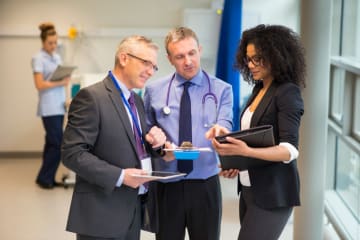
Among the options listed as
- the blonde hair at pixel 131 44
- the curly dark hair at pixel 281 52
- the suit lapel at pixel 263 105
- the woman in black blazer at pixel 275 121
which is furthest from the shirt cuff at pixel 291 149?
the blonde hair at pixel 131 44

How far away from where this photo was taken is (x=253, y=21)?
255 inches

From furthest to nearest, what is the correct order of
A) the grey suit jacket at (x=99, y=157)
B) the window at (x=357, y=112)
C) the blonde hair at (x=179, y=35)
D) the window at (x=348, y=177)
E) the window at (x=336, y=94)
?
the window at (x=336, y=94), the window at (x=348, y=177), the window at (x=357, y=112), the blonde hair at (x=179, y=35), the grey suit jacket at (x=99, y=157)

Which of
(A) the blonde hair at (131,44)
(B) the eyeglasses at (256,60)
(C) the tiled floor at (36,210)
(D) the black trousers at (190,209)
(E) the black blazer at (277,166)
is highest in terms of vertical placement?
(A) the blonde hair at (131,44)

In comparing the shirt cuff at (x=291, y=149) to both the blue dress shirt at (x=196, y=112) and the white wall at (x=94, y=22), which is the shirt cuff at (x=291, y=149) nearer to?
the blue dress shirt at (x=196, y=112)

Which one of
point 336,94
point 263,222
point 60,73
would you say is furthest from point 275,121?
point 60,73

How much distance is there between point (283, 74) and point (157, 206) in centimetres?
85

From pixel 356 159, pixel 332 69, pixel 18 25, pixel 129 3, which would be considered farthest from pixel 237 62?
pixel 18 25

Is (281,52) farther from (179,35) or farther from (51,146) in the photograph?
(51,146)

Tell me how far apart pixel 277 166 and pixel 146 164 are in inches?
22.2

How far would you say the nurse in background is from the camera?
568cm

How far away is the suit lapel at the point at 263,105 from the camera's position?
2400mm

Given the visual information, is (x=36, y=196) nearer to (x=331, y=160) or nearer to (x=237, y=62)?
(x=331, y=160)

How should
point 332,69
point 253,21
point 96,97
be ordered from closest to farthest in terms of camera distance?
point 96,97 < point 332,69 < point 253,21

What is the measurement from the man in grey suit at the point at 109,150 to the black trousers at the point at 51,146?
11.5ft
